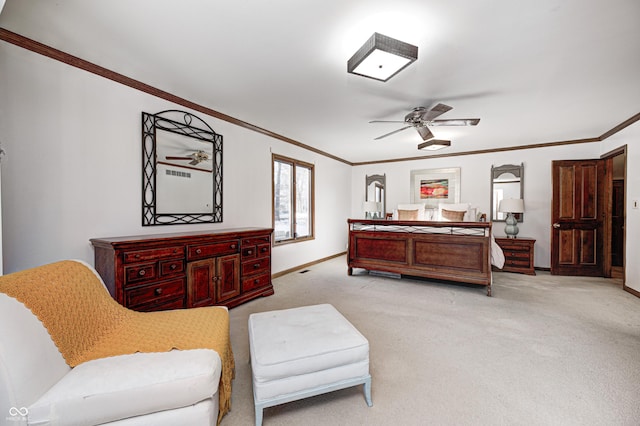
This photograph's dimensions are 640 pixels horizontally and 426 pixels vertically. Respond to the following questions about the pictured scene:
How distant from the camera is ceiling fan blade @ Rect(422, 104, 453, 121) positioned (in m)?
2.86

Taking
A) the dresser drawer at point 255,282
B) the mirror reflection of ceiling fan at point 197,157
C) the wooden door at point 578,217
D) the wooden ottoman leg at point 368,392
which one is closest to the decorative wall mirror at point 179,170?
the mirror reflection of ceiling fan at point 197,157

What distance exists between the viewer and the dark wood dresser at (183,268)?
2.25 meters

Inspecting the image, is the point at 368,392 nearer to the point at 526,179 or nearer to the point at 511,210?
the point at 511,210

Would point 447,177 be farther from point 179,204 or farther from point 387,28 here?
point 179,204

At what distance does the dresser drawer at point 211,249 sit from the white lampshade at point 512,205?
4.98 meters

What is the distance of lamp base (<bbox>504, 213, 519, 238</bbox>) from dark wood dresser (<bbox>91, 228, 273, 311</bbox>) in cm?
465

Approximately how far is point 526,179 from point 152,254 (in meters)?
6.51

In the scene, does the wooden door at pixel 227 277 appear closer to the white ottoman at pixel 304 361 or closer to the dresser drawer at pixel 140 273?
the dresser drawer at pixel 140 273

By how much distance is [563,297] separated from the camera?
3625mm

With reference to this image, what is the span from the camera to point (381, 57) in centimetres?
194

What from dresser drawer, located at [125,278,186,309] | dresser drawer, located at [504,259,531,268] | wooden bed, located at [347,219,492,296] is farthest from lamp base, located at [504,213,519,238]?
dresser drawer, located at [125,278,186,309]

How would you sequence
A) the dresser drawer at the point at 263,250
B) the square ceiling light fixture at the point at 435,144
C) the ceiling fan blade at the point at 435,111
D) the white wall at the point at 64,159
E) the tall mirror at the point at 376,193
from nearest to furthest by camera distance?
the white wall at the point at 64,159
the ceiling fan blade at the point at 435,111
the dresser drawer at the point at 263,250
the square ceiling light fixture at the point at 435,144
the tall mirror at the point at 376,193

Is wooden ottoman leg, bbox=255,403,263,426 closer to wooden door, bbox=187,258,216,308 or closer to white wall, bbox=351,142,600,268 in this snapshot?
wooden door, bbox=187,258,216,308

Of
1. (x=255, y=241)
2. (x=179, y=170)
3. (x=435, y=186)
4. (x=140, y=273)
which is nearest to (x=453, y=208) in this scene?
(x=435, y=186)
